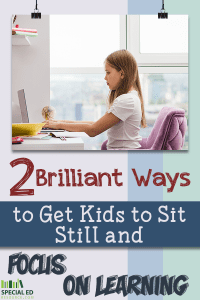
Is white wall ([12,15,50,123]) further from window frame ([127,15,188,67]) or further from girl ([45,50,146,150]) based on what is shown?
window frame ([127,15,188,67])

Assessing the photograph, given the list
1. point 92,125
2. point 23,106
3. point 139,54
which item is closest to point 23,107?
point 23,106

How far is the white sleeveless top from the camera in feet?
4.94

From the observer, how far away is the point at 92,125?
1.52 metres

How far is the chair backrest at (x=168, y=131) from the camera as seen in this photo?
1497 mm

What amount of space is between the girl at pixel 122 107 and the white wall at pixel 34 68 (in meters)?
0.21

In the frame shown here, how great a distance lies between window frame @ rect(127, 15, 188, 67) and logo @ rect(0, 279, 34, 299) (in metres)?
1.42

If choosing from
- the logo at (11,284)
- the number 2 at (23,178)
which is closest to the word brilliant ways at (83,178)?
the number 2 at (23,178)

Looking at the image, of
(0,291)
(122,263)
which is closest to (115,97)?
(122,263)

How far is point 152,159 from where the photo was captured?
1.55 meters

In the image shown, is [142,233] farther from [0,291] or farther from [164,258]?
[0,291]

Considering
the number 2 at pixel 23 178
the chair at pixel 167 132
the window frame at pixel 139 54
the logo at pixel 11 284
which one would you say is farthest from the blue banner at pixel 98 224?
the window frame at pixel 139 54

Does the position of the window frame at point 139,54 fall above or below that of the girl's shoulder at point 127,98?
above

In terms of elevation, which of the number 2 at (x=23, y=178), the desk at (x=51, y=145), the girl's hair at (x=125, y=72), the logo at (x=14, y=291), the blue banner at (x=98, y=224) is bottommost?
the logo at (x=14, y=291)

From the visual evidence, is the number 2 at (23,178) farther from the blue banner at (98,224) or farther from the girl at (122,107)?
the girl at (122,107)
